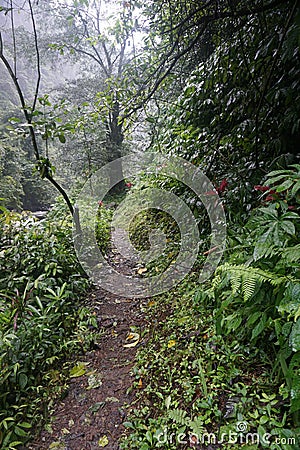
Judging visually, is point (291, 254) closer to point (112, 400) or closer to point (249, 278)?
point (249, 278)

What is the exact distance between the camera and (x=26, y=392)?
4.90 ft

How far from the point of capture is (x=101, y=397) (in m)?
1.48

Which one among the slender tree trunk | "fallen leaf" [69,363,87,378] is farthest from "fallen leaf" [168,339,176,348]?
the slender tree trunk

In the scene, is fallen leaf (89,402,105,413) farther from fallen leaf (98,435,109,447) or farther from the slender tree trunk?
the slender tree trunk

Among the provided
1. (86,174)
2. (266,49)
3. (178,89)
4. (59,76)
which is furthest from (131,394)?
(59,76)

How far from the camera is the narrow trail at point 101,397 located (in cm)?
128

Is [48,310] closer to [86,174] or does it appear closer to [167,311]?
[167,311]

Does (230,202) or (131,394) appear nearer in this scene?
(131,394)

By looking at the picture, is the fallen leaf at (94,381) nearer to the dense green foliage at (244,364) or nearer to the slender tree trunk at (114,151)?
the dense green foliage at (244,364)

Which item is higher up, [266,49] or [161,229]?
[266,49]

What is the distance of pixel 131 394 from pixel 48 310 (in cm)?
75

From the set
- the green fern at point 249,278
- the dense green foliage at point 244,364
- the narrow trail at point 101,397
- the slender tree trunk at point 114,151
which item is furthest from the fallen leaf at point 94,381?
the slender tree trunk at point 114,151

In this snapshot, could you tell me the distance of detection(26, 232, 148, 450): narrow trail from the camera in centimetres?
128

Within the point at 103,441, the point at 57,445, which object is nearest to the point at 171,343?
the point at 103,441
